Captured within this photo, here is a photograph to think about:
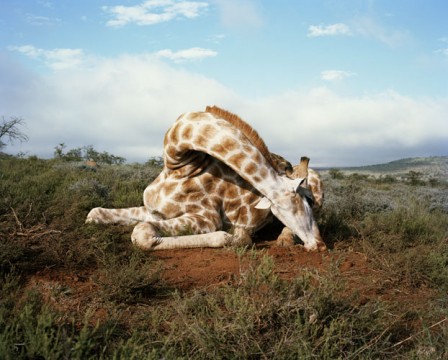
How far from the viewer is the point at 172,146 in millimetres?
5430

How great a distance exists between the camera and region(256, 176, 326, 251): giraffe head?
16.7ft

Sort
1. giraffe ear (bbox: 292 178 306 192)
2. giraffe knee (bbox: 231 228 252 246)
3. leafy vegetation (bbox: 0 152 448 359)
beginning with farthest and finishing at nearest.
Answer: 1. giraffe knee (bbox: 231 228 252 246)
2. giraffe ear (bbox: 292 178 306 192)
3. leafy vegetation (bbox: 0 152 448 359)

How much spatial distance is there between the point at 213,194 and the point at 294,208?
116cm

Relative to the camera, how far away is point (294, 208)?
5.13 meters

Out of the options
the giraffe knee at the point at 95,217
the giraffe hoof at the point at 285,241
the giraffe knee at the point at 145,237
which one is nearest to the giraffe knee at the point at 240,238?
the giraffe hoof at the point at 285,241

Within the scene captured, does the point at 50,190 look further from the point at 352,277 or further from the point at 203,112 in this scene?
the point at 352,277

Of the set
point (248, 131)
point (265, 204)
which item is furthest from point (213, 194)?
point (248, 131)

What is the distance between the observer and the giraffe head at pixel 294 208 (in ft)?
16.7

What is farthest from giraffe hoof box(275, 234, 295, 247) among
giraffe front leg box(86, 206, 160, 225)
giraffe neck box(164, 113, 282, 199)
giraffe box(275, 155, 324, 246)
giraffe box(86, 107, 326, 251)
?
giraffe front leg box(86, 206, 160, 225)

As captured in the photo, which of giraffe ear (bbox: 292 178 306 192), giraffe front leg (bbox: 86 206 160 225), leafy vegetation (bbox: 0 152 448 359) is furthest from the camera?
giraffe front leg (bbox: 86 206 160 225)

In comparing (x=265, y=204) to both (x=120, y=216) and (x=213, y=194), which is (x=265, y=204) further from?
(x=120, y=216)

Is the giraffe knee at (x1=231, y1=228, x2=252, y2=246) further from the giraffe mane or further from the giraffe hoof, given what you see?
the giraffe mane

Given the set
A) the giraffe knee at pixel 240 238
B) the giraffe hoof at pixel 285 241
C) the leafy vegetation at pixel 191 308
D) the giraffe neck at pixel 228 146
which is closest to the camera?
the leafy vegetation at pixel 191 308

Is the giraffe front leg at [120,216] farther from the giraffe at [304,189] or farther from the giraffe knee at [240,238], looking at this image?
the giraffe at [304,189]
